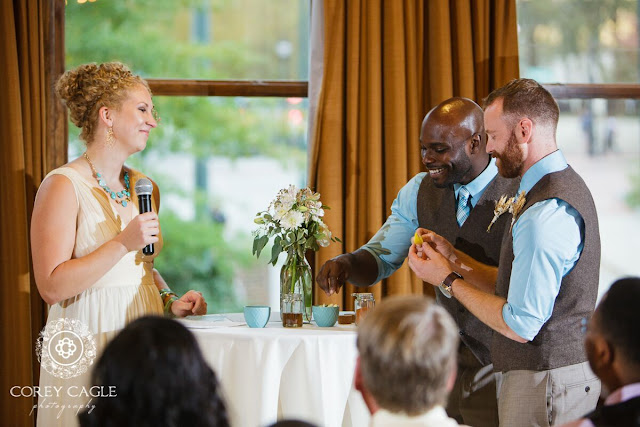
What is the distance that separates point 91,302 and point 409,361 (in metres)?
1.54

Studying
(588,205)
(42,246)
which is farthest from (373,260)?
(42,246)

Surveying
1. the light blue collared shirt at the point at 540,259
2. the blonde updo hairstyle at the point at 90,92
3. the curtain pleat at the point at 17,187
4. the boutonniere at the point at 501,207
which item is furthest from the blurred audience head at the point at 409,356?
the curtain pleat at the point at 17,187

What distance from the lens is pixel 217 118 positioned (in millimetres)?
4012

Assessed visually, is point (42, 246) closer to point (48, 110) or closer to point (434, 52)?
point (48, 110)

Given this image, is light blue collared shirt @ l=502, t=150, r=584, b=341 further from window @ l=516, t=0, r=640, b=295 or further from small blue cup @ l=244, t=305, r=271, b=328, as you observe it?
window @ l=516, t=0, r=640, b=295

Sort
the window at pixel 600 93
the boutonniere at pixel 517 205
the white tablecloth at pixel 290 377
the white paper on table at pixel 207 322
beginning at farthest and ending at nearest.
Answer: the window at pixel 600 93
the white paper on table at pixel 207 322
the white tablecloth at pixel 290 377
the boutonniere at pixel 517 205

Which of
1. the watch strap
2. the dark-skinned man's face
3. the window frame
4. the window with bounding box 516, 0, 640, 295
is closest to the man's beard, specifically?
the watch strap

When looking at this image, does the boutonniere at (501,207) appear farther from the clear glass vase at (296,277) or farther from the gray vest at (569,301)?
the clear glass vase at (296,277)

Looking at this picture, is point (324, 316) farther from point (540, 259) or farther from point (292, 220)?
point (540, 259)

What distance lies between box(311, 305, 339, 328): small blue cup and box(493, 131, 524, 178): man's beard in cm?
81

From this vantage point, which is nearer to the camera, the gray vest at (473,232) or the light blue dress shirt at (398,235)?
the gray vest at (473,232)

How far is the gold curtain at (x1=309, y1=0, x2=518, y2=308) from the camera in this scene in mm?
3693

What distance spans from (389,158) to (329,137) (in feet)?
1.08

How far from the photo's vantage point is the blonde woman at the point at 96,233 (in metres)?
2.39
